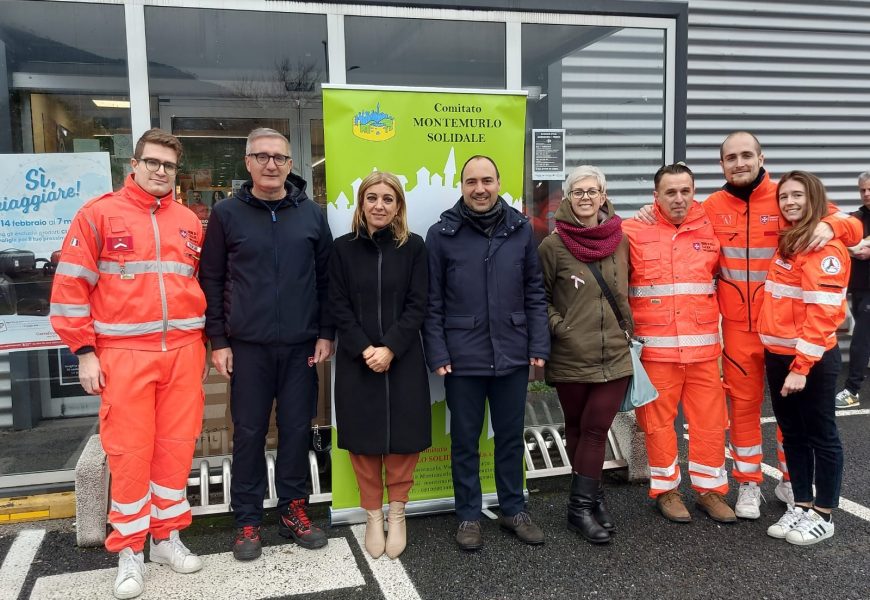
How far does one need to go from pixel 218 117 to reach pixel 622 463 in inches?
144

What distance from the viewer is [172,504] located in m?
3.19

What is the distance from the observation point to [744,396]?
3727mm

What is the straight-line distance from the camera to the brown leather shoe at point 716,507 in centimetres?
366

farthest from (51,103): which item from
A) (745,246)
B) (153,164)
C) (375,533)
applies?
(745,246)

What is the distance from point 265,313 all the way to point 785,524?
288 cm

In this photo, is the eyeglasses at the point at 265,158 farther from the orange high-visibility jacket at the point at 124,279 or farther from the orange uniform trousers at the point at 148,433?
the orange uniform trousers at the point at 148,433

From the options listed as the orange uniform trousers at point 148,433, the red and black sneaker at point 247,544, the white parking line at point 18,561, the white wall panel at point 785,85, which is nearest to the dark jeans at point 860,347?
the white wall panel at point 785,85

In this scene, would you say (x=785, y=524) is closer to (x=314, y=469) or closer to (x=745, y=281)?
(x=745, y=281)

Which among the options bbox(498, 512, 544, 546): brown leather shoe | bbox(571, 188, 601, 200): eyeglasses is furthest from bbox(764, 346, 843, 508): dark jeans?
Answer: bbox(498, 512, 544, 546): brown leather shoe

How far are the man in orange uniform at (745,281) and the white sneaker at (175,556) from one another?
291 centimetres

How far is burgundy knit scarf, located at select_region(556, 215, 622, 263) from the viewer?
3396mm

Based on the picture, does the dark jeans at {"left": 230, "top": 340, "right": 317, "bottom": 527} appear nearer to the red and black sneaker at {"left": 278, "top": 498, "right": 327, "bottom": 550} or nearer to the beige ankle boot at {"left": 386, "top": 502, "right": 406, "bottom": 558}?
the red and black sneaker at {"left": 278, "top": 498, "right": 327, "bottom": 550}

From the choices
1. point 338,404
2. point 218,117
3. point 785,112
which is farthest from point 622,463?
point 785,112

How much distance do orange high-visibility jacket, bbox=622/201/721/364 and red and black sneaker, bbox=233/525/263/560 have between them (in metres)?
2.27
